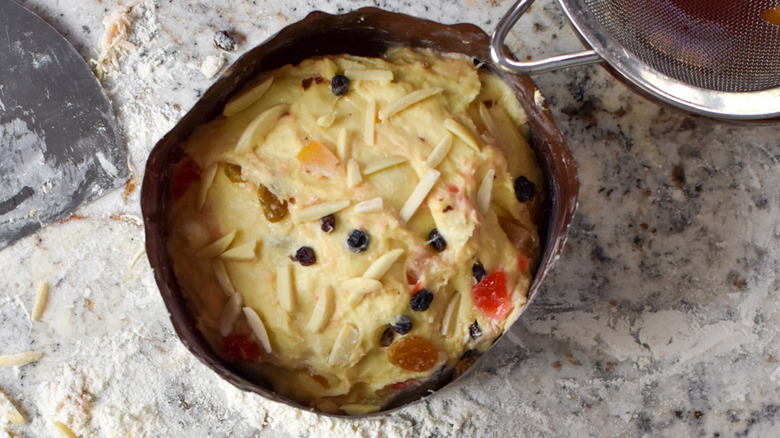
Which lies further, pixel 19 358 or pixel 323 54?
pixel 19 358

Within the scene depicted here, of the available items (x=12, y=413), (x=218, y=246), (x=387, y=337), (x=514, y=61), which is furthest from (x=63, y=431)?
(x=514, y=61)

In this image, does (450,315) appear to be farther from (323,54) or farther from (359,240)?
(323,54)

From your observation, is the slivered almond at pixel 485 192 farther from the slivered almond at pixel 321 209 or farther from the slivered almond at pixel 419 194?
the slivered almond at pixel 321 209

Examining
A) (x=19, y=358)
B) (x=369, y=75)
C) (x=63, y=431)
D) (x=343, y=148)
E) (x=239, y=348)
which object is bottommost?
(x=63, y=431)

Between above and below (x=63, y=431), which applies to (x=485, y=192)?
above

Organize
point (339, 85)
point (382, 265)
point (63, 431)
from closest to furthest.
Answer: point (382, 265) → point (339, 85) → point (63, 431)

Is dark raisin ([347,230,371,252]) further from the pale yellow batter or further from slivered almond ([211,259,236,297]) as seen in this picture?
slivered almond ([211,259,236,297])

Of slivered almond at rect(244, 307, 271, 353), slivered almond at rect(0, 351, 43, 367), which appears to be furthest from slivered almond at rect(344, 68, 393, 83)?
slivered almond at rect(0, 351, 43, 367)

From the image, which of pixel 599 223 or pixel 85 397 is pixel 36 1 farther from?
pixel 599 223
